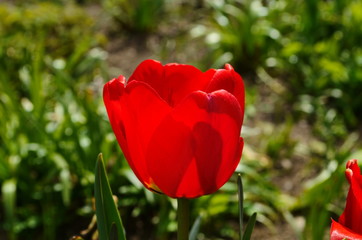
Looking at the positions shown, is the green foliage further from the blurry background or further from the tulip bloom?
the tulip bloom

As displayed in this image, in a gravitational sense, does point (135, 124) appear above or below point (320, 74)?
above

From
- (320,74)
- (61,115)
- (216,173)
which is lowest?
(320,74)

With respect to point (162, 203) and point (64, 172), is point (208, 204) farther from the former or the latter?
point (64, 172)

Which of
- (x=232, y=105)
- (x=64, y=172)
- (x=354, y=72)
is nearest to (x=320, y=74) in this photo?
(x=354, y=72)

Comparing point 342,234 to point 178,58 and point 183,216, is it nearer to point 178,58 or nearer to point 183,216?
point 183,216

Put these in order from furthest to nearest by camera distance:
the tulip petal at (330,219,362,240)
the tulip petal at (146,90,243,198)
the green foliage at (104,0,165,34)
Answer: the green foliage at (104,0,165,34)
the tulip petal at (146,90,243,198)
the tulip petal at (330,219,362,240)

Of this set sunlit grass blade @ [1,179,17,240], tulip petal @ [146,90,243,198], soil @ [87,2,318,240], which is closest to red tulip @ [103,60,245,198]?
tulip petal @ [146,90,243,198]

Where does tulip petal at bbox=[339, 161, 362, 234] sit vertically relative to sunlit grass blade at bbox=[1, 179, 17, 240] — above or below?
above
